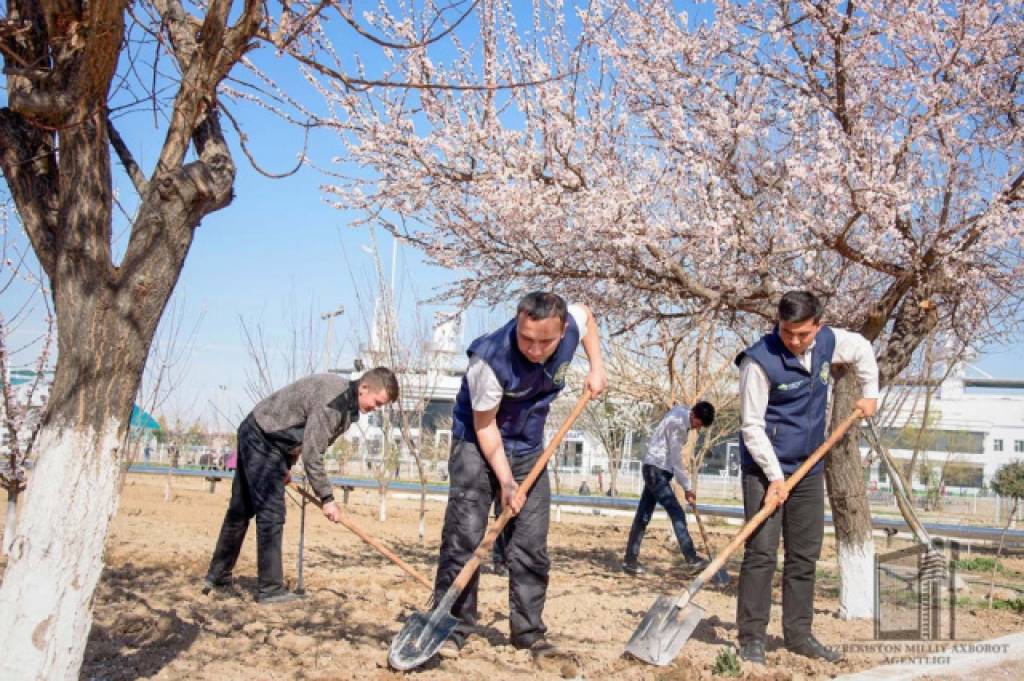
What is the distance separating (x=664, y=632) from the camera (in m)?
3.96

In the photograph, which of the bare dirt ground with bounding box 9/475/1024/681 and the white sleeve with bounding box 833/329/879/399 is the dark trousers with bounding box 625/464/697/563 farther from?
the white sleeve with bounding box 833/329/879/399

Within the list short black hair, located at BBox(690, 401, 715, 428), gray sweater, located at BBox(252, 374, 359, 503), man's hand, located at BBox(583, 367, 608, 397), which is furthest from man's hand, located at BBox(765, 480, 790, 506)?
short black hair, located at BBox(690, 401, 715, 428)

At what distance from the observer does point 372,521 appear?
13.4 metres

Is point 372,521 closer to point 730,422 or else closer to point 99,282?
point 730,422

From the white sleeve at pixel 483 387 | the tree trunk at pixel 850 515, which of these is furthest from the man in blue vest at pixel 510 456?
the tree trunk at pixel 850 515

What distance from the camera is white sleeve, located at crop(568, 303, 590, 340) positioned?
4.23 meters

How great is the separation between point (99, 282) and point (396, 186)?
471 cm

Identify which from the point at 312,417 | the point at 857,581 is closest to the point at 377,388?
the point at 312,417

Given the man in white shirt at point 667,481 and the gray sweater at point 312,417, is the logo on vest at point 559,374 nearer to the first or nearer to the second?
the gray sweater at point 312,417

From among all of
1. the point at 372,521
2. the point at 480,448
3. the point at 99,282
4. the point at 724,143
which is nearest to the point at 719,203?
the point at 724,143

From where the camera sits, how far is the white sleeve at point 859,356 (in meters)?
4.38

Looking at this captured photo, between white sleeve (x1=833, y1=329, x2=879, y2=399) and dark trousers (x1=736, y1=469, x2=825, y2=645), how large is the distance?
0.52 m

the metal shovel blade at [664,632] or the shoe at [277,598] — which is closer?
the metal shovel blade at [664,632]

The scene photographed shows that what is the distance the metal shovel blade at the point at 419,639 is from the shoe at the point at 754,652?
1319 millimetres
